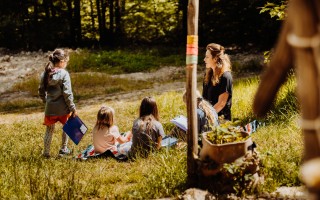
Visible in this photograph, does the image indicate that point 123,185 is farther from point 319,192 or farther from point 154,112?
point 319,192

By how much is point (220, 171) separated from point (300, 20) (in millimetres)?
2547

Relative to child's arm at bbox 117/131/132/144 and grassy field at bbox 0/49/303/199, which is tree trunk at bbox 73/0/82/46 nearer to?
grassy field at bbox 0/49/303/199

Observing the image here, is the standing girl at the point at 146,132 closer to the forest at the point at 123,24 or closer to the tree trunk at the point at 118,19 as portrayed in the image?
the forest at the point at 123,24

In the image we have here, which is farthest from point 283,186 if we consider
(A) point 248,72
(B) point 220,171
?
(A) point 248,72

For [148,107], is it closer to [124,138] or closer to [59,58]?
[124,138]

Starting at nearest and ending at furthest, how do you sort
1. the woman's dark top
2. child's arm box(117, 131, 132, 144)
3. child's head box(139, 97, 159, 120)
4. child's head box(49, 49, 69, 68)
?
child's head box(139, 97, 159, 120)
child's head box(49, 49, 69, 68)
the woman's dark top
child's arm box(117, 131, 132, 144)

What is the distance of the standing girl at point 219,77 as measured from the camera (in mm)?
6301

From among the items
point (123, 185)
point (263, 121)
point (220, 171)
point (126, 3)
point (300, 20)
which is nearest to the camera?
point (300, 20)

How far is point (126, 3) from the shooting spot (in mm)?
25328

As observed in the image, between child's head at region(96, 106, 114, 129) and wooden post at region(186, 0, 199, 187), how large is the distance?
7.23 ft

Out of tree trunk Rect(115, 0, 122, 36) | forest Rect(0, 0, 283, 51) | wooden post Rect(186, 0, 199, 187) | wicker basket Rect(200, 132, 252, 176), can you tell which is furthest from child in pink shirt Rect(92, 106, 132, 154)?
tree trunk Rect(115, 0, 122, 36)

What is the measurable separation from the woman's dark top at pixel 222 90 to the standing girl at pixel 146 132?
3.15 feet

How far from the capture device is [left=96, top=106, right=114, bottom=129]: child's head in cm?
623

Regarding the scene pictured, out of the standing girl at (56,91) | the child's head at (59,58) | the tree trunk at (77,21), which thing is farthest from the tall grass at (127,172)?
the tree trunk at (77,21)
